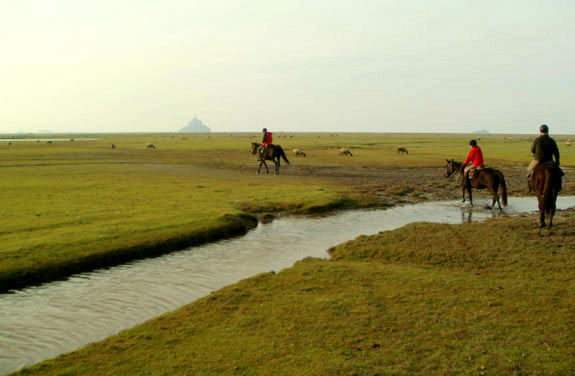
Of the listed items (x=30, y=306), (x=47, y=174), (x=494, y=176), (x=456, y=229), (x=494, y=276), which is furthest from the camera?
(x=47, y=174)

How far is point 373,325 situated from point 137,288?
6.64 metres

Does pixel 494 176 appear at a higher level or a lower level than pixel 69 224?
higher

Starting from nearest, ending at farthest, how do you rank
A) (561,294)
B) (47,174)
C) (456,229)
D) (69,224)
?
1. (561,294)
2. (456,229)
3. (69,224)
4. (47,174)

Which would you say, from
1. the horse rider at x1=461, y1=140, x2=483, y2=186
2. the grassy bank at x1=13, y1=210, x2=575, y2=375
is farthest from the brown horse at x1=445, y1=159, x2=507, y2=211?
the grassy bank at x1=13, y1=210, x2=575, y2=375

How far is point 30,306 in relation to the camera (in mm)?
10938

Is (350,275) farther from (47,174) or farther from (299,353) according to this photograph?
(47,174)

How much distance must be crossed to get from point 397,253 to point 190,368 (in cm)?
853

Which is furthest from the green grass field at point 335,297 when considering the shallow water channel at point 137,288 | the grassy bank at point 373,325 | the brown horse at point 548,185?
the shallow water channel at point 137,288

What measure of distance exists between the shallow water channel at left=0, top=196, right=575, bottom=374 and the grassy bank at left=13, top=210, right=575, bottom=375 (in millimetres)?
1114

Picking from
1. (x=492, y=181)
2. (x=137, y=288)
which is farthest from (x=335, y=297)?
(x=492, y=181)

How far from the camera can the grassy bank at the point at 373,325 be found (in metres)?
7.36

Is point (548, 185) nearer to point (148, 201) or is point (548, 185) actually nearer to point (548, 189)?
point (548, 189)

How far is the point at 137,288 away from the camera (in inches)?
483

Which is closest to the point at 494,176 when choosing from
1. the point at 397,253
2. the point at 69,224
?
the point at 397,253
